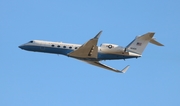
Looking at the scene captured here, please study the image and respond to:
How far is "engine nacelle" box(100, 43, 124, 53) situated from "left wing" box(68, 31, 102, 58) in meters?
1.98

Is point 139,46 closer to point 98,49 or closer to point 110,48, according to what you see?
point 110,48

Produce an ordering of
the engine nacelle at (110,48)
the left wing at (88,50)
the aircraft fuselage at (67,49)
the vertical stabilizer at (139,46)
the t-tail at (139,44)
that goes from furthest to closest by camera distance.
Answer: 1. the vertical stabilizer at (139,46)
2. the t-tail at (139,44)
3. the aircraft fuselage at (67,49)
4. the engine nacelle at (110,48)
5. the left wing at (88,50)

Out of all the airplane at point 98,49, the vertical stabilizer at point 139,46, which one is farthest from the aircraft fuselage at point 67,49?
the vertical stabilizer at point 139,46

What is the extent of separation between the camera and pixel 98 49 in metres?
75.1

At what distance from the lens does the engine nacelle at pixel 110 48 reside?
73.8 meters

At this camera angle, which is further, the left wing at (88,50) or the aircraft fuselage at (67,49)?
the aircraft fuselage at (67,49)

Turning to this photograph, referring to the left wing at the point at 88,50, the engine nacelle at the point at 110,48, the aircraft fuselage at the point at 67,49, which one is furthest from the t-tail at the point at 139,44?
the left wing at the point at 88,50

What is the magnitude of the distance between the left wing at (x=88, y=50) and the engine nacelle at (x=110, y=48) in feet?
6.48

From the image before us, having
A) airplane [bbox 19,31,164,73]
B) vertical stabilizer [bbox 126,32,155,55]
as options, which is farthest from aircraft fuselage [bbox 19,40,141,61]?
vertical stabilizer [bbox 126,32,155,55]

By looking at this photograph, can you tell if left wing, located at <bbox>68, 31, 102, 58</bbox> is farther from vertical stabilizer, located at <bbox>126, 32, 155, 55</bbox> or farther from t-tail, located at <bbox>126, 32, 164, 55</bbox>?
vertical stabilizer, located at <bbox>126, 32, 155, 55</bbox>

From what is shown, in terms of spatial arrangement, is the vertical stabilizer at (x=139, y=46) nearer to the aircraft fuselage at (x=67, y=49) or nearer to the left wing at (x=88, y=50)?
the aircraft fuselage at (x=67, y=49)

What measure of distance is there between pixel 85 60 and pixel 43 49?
655 centimetres

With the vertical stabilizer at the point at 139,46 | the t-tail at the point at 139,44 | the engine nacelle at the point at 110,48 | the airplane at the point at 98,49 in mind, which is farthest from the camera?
the vertical stabilizer at the point at 139,46

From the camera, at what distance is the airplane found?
239 feet
